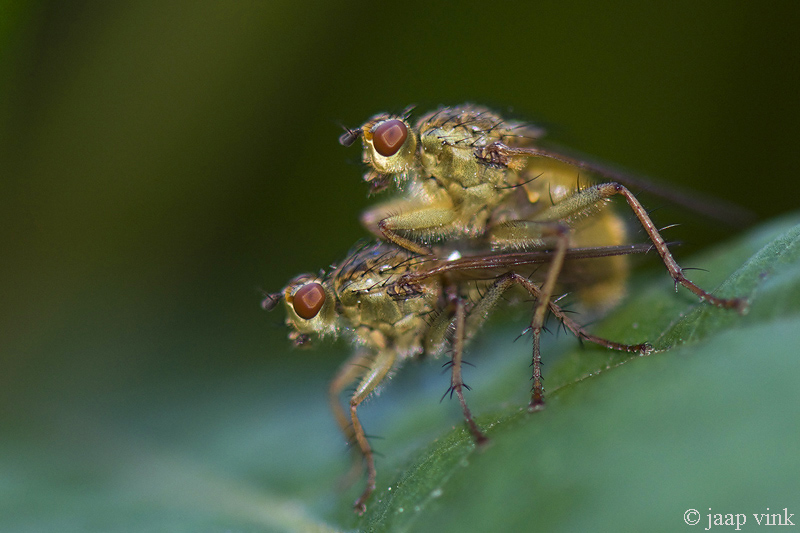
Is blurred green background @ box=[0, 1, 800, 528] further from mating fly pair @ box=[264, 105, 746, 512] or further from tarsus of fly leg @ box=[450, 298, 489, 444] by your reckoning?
tarsus of fly leg @ box=[450, 298, 489, 444]

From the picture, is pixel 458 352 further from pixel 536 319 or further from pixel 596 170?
pixel 596 170

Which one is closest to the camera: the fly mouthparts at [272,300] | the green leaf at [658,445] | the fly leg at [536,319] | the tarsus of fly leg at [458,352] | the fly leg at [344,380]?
the green leaf at [658,445]

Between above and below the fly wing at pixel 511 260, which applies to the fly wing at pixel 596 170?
above

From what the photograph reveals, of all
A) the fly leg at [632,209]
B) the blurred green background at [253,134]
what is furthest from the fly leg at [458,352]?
the blurred green background at [253,134]

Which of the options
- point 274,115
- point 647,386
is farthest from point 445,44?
point 647,386

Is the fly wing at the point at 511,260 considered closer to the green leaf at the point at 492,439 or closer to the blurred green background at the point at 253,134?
the green leaf at the point at 492,439

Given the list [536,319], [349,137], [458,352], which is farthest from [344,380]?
[536,319]

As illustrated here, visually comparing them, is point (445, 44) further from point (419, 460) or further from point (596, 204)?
point (419, 460)
